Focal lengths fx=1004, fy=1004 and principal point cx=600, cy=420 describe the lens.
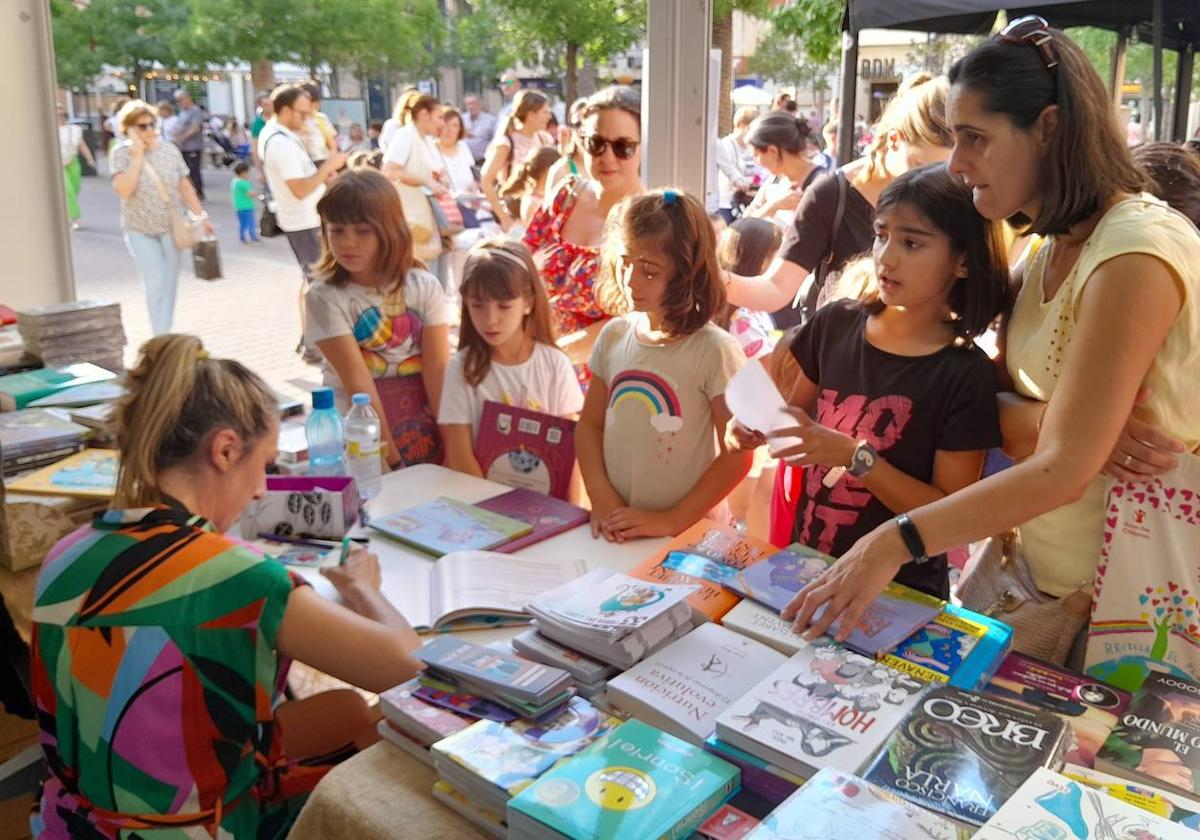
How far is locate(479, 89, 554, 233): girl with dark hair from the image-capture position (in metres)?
8.00

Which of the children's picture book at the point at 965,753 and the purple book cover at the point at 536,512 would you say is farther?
the purple book cover at the point at 536,512

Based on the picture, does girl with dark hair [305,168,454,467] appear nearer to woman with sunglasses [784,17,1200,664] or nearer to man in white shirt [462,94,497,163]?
woman with sunglasses [784,17,1200,664]

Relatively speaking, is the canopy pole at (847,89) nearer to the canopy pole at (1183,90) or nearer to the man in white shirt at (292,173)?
the man in white shirt at (292,173)

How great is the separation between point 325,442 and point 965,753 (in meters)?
1.83

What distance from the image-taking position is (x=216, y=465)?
1.62 m

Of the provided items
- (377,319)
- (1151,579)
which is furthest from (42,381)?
(1151,579)

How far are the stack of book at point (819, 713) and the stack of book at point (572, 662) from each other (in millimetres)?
230

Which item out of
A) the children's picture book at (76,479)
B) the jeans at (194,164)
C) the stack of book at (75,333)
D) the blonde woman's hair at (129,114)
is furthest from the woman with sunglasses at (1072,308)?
the jeans at (194,164)

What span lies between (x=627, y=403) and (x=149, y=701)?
53.6 inches

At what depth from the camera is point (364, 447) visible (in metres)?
2.73

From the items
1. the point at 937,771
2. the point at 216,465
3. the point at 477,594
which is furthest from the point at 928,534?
the point at 216,465

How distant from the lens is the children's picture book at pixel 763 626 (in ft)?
5.22

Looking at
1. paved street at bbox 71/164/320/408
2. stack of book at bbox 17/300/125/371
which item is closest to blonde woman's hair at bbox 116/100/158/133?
paved street at bbox 71/164/320/408

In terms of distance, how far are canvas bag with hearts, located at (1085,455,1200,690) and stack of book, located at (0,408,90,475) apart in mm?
2520
